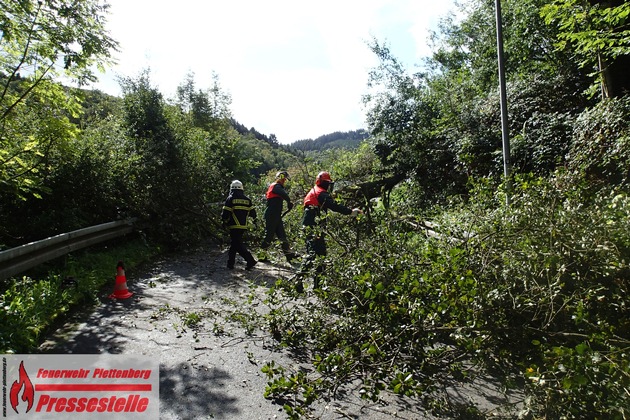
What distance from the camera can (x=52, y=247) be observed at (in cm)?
641

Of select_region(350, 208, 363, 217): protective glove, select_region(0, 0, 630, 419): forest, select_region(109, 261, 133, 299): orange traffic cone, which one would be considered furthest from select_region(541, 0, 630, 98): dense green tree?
select_region(109, 261, 133, 299): orange traffic cone

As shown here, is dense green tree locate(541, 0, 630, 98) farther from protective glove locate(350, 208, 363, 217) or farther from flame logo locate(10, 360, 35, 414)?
flame logo locate(10, 360, 35, 414)

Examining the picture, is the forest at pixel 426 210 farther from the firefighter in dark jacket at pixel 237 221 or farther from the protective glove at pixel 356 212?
the firefighter in dark jacket at pixel 237 221

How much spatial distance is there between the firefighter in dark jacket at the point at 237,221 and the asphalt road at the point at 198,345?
101cm

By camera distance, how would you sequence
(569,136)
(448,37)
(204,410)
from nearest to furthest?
(204,410) → (569,136) → (448,37)

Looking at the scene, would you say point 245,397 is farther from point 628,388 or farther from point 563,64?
point 563,64

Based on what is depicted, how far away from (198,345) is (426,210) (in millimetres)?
6503

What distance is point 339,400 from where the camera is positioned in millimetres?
3363

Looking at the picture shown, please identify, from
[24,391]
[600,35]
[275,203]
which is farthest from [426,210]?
[24,391]

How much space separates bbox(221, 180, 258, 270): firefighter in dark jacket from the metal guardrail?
2.49m

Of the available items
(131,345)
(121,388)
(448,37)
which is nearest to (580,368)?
(121,388)

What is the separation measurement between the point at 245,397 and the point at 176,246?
25.1 ft

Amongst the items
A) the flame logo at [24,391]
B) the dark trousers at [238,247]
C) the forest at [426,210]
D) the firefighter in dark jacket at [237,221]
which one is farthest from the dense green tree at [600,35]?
the flame logo at [24,391]

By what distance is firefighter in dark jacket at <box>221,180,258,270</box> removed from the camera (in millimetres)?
8336
